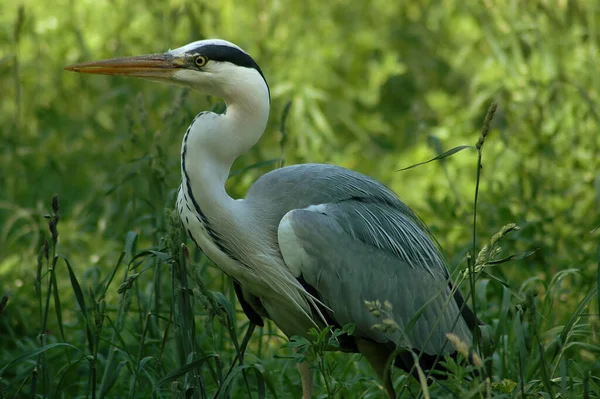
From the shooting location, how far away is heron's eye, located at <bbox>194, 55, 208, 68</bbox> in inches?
134

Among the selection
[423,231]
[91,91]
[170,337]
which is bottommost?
[170,337]

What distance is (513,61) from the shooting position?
221 inches

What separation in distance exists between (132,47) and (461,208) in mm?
2756

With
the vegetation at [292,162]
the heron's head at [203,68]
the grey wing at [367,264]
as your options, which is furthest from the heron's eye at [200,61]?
the grey wing at [367,264]

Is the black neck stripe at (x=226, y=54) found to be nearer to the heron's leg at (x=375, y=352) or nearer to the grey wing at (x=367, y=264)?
the grey wing at (x=367, y=264)

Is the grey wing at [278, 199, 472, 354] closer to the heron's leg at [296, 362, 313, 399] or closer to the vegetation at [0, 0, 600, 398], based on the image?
the vegetation at [0, 0, 600, 398]

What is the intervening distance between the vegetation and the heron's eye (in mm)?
386

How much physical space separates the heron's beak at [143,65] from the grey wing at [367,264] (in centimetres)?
70

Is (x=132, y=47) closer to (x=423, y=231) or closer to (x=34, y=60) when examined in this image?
(x=34, y=60)

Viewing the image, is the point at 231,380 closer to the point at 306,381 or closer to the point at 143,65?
the point at 306,381

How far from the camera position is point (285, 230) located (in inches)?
131

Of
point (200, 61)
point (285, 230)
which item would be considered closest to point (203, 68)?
point (200, 61)

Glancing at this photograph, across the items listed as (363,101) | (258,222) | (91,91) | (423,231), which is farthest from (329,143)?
(258,222)

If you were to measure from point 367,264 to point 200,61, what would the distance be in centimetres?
98
